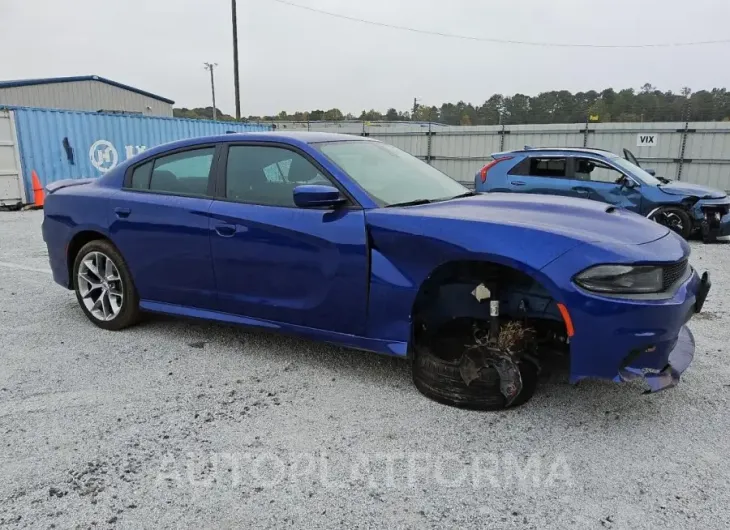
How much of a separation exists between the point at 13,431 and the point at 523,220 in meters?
2.88

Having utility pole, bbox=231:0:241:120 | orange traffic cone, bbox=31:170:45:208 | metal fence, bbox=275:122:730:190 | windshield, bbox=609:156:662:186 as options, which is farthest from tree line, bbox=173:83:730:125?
orange traffic cone, bbox=31:170:45:208

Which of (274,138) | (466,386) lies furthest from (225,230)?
(466,386)

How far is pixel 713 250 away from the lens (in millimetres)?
8258

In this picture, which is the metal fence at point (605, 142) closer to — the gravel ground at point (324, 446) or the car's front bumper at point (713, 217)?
the car's front bumper at point (713, 217)

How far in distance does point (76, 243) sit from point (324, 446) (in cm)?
300

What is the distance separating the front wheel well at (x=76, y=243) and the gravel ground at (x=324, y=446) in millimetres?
835

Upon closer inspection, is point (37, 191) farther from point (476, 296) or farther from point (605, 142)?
point (605, 142)

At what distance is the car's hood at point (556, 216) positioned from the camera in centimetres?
279

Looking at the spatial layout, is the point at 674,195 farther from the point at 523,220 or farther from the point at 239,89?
the point at 239,89

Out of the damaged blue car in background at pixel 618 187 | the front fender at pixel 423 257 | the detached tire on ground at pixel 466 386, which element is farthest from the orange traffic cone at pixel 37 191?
the detached tire on ground at pixel 466 386

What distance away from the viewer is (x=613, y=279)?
2602 mm

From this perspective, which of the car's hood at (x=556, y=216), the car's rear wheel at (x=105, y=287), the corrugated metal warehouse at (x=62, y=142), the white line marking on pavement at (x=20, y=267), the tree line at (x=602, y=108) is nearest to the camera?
the car's hood at (x=556, y=216)

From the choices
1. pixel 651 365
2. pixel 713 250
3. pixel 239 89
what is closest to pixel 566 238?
pixel 651 365

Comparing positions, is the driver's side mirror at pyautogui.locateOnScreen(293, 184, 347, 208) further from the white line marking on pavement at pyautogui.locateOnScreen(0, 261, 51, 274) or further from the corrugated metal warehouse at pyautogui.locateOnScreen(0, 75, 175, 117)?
the corrugated metal warehouse at pyautogui.locateOnScreen(0, 75, 175, 117)
